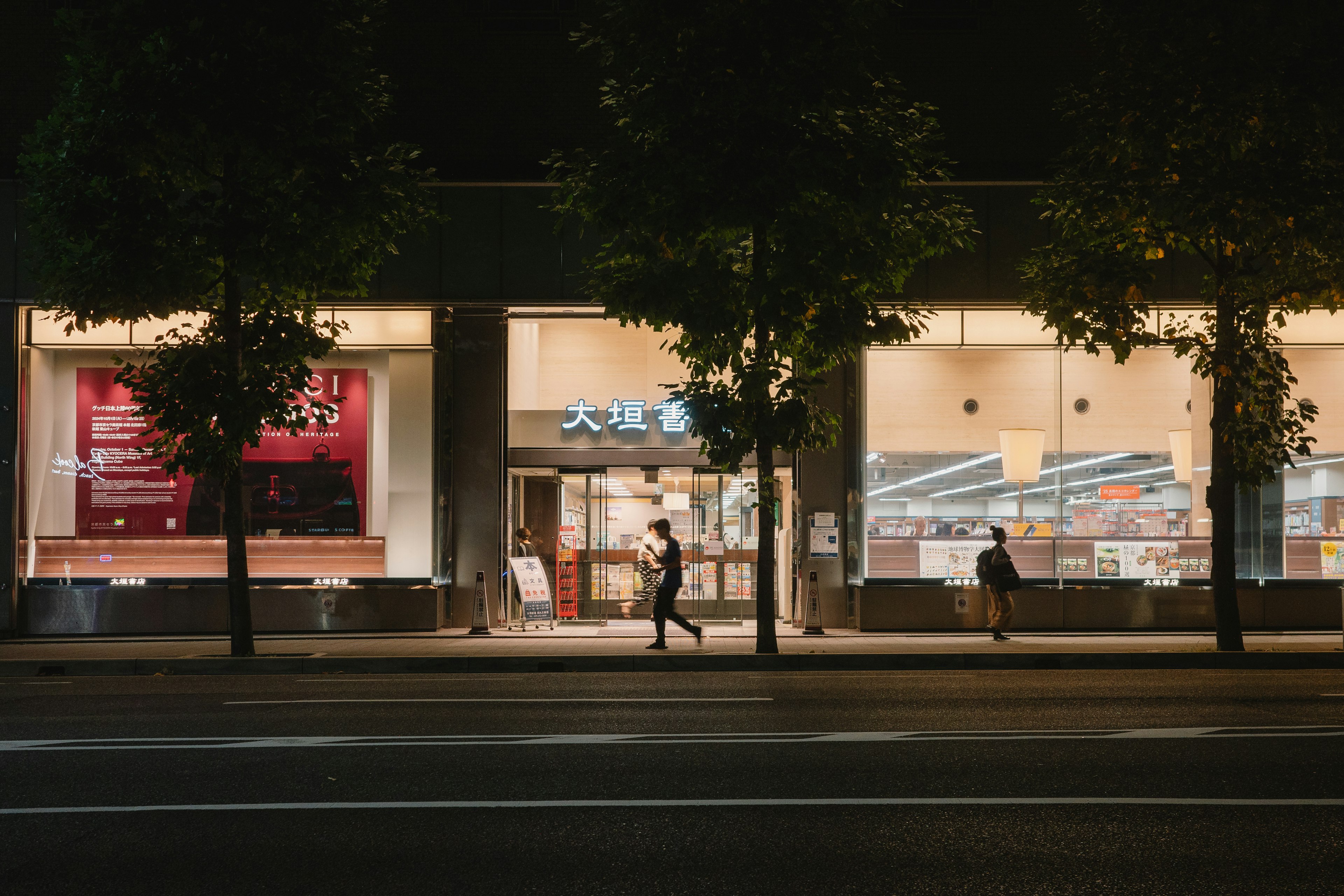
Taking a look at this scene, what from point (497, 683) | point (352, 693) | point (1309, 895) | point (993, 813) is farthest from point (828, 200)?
point (1309, 895)

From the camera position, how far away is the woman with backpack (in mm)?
16219

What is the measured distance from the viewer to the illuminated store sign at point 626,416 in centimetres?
1850

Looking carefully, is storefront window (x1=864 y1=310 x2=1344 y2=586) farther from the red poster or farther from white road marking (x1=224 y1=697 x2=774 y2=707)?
the red poster

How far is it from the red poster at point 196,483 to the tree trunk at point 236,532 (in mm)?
3497

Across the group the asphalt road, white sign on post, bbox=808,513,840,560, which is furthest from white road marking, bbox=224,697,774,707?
white sign on post, bbox=808,513,840,560

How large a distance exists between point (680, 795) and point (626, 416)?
12848mm

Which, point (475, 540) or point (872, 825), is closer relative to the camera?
point (872, 825)

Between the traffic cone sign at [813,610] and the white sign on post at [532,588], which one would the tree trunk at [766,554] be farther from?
the white sign on post at [532,588]

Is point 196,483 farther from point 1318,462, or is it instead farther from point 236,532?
point 1318,462

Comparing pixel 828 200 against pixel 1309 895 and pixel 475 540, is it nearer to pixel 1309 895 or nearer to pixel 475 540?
pixel 475 540

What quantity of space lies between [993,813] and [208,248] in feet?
36.9

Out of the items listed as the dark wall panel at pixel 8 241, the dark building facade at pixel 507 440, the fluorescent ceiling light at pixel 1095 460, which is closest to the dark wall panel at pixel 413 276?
the dark building facade at pixel 507 440

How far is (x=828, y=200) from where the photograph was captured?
530 inches

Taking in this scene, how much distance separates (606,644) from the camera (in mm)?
15766
